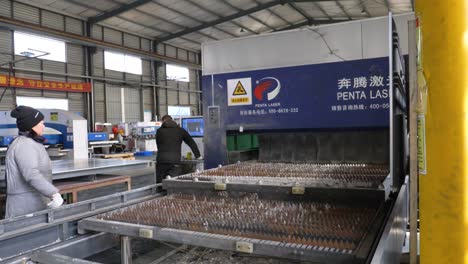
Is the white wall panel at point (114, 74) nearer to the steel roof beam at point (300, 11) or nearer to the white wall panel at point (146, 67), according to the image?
the white wall panel at point (146, 67)

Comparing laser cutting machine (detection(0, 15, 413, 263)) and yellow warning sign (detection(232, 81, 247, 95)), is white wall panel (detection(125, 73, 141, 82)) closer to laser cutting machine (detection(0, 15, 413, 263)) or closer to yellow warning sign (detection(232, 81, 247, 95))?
laser cutting machine (detection(0, 15, 413, 263))

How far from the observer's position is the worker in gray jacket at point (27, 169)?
7.59ft

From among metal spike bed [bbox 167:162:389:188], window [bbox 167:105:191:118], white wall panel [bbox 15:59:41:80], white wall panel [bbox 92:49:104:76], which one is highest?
white wall panel [bbox 92:49:104:76]

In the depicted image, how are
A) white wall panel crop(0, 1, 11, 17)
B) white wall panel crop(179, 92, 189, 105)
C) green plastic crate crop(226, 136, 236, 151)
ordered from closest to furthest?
green plastic crate crop(226, 136, 236, 151), white wall panel crop(0, 1, 11, 17), white wall panel crop(179, 92, 189, 105)

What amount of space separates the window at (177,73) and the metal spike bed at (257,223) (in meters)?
13.6

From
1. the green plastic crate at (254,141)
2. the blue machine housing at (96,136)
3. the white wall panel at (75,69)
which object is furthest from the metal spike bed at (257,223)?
the white wall panel at (75,69)

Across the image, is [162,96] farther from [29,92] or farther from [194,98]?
[29,92]

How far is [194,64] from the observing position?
1490 centimetres

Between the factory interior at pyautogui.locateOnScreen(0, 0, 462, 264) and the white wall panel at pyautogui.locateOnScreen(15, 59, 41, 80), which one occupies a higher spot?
the white wall panel at pyautogui.locateOnScreen(15, 59, 41, 80)

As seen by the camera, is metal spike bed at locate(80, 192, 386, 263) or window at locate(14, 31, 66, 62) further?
window at locate(14, 31, 66, 62)

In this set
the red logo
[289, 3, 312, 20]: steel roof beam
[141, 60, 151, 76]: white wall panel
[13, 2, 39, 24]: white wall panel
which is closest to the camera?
the red logo

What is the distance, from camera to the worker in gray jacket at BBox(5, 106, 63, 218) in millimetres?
2312

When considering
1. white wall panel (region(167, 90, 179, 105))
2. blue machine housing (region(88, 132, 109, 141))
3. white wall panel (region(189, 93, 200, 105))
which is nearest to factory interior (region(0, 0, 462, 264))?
blue machine housing (region(88, 132, 109, 141))

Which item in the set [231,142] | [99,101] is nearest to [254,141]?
[231,142]
